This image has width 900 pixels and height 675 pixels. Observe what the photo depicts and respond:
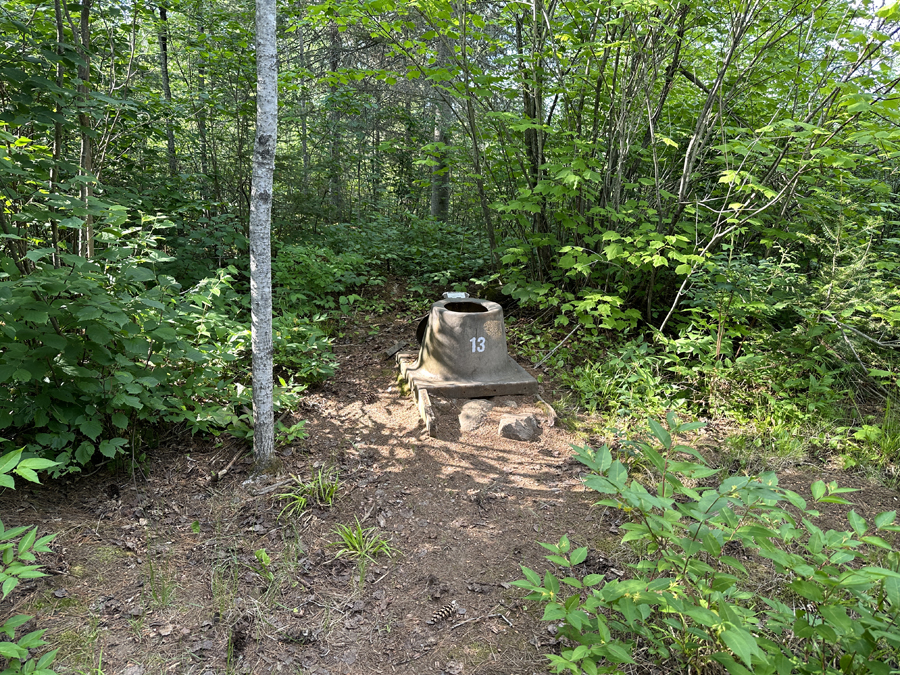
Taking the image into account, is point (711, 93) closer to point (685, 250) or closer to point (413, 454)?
point (685, 250)

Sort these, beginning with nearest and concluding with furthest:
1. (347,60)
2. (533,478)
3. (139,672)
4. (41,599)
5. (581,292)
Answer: (139,672), (41,599), (533,478), (581,292), (347,60)

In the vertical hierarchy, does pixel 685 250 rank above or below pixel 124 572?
above

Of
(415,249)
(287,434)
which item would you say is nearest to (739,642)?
(287,434)

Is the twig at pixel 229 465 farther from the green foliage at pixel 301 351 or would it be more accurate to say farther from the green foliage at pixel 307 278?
the green foliage at pixel 307 278

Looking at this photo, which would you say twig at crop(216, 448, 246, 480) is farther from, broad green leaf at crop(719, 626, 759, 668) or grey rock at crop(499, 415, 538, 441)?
broad green leaf at crop(719, 626, 759, 668)

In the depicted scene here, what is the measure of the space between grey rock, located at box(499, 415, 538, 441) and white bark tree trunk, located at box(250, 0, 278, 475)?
5.89ft

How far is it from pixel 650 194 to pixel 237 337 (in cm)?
475

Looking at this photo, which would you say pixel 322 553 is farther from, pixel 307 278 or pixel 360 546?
pixel 307 278

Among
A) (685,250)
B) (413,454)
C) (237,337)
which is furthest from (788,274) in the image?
(237,337)

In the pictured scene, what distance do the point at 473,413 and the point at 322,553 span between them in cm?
177

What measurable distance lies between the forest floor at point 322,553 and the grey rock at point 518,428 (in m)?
0.06

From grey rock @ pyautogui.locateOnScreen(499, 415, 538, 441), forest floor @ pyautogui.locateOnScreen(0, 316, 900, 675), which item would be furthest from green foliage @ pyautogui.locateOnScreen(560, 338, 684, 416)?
grey rock @ pyautogui.locateOnScreen(499, 415, 538, 441)

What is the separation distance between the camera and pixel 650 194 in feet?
19.0

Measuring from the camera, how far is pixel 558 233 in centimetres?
614
